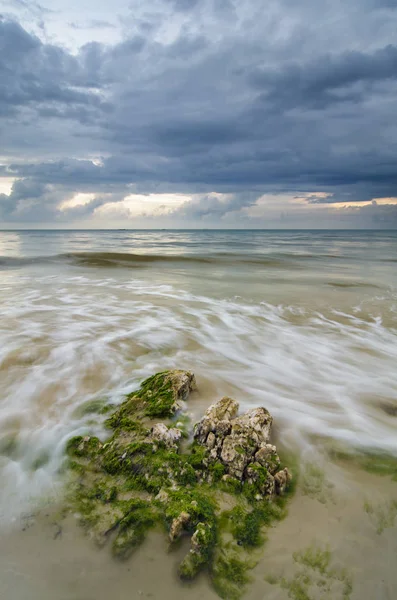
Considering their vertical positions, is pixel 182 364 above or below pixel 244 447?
below

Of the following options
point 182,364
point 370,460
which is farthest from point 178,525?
point 182,364

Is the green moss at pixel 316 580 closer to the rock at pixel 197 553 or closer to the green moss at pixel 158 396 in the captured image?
the rock at pixel 197 553

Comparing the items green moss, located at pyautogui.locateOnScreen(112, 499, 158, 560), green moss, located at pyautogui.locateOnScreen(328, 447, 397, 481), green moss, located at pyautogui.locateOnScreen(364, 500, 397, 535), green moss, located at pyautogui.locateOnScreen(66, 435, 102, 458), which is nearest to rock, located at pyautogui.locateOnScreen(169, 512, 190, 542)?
green moss, located at pyautogui.locateOnScreen(112, 499, 158, 560)

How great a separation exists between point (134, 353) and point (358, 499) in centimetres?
433

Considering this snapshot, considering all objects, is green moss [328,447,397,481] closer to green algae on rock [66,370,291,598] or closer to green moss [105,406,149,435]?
green algae on rock [66,370,291,598]

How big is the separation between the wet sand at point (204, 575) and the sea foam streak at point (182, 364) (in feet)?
1.68

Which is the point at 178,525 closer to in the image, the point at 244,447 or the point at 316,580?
the point at 244,447

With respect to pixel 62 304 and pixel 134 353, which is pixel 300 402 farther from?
pixel 62 304

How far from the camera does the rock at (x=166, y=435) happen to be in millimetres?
3213

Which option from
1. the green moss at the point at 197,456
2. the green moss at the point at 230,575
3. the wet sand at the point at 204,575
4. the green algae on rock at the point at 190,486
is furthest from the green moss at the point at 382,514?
the green moss at the point at 197,456

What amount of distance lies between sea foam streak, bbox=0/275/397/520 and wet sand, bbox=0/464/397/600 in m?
0.51

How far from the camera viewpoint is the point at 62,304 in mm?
10641

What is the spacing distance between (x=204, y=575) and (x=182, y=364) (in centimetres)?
372

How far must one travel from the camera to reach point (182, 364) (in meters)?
5.84
